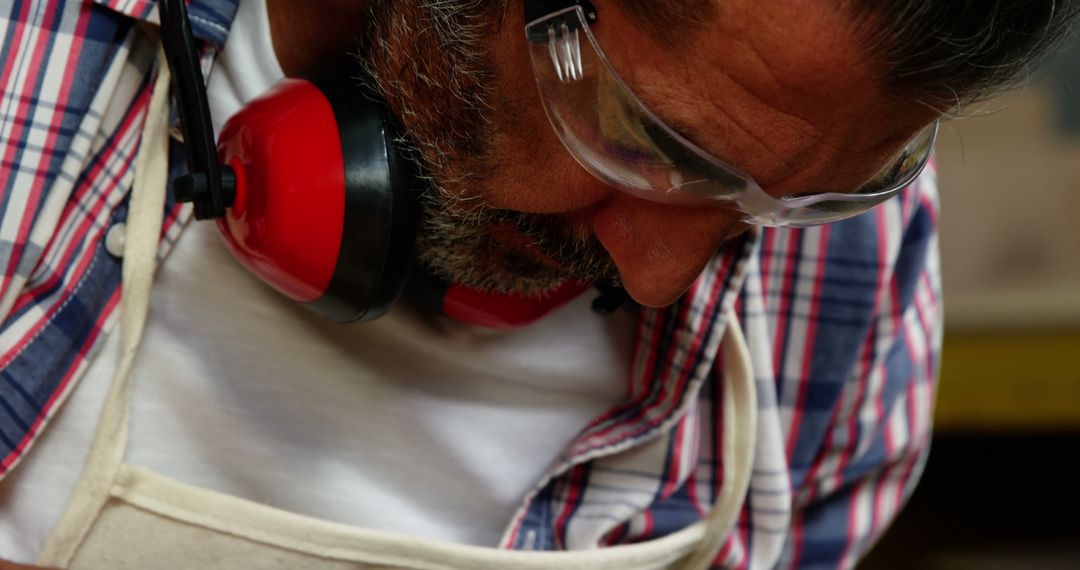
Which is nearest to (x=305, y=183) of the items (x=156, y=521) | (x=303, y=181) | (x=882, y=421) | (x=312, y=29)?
(x=303, y=181)

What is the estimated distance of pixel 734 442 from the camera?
2.86 ft

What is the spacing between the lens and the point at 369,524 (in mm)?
858

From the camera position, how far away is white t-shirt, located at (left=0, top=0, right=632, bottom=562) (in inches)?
30.3

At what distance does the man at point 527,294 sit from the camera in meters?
0.57

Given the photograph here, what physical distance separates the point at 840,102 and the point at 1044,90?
174cm

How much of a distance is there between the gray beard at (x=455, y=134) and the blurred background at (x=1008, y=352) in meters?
1.22

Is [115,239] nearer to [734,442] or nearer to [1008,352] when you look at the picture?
[734,442]

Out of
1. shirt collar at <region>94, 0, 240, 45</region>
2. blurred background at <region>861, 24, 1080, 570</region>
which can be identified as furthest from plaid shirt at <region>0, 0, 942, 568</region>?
blurred background at <region>861, 24, 1080, 570</region>

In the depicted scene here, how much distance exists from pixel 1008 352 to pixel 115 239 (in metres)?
1.54

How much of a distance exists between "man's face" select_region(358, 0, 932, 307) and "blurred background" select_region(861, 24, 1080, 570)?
1227mm

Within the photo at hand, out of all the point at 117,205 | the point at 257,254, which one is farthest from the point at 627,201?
the point at 117,205

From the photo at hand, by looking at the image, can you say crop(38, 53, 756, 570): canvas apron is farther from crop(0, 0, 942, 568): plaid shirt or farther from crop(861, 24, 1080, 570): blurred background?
crop(861, 24, 1080, 570): blurred background

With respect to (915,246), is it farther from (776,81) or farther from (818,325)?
(776,81)

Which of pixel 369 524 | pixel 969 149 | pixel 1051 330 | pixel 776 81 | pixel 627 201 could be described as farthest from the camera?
pixel 969 149
